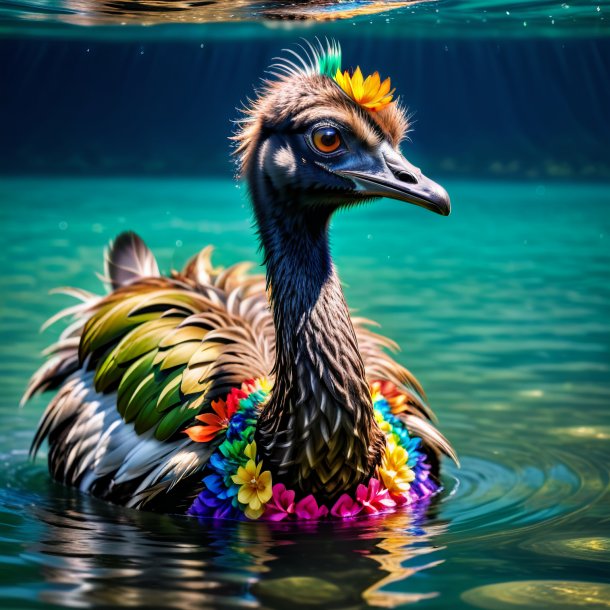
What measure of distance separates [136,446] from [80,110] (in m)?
21.6

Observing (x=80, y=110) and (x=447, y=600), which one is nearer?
(x=447, y=600)

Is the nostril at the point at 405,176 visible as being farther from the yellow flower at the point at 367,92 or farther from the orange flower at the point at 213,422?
the orange flower at the point at 213,422

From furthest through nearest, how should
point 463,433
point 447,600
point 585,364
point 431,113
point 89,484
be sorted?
1. point 431,113
2. point 585,364
3. point 463,433
4. point 89,484
5. point 447,600

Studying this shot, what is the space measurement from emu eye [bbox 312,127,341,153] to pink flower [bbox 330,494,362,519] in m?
1.24

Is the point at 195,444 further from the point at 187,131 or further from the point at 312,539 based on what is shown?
the point at 187,131

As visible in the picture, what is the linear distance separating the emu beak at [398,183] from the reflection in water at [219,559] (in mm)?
1147

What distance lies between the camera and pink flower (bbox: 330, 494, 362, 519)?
449 cm

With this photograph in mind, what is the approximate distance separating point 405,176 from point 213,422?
45.3 inches

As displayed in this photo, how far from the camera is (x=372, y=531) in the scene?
14.3 feet

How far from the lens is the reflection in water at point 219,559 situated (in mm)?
3604

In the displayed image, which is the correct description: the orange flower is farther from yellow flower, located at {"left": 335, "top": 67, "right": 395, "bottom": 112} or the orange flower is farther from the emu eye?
yellow flower, located at {"left": 335, "top": 67, "right": 395, "bottom": 112}

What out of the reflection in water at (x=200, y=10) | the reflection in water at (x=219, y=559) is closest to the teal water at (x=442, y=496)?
the reflection in water at (x=219, y=559)

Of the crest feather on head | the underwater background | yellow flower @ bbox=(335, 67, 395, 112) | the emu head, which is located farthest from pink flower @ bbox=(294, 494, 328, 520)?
yellow flower @ bbox=(335, 67, 395, 112)

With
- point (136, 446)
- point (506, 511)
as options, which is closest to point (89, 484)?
point (136, 446)
